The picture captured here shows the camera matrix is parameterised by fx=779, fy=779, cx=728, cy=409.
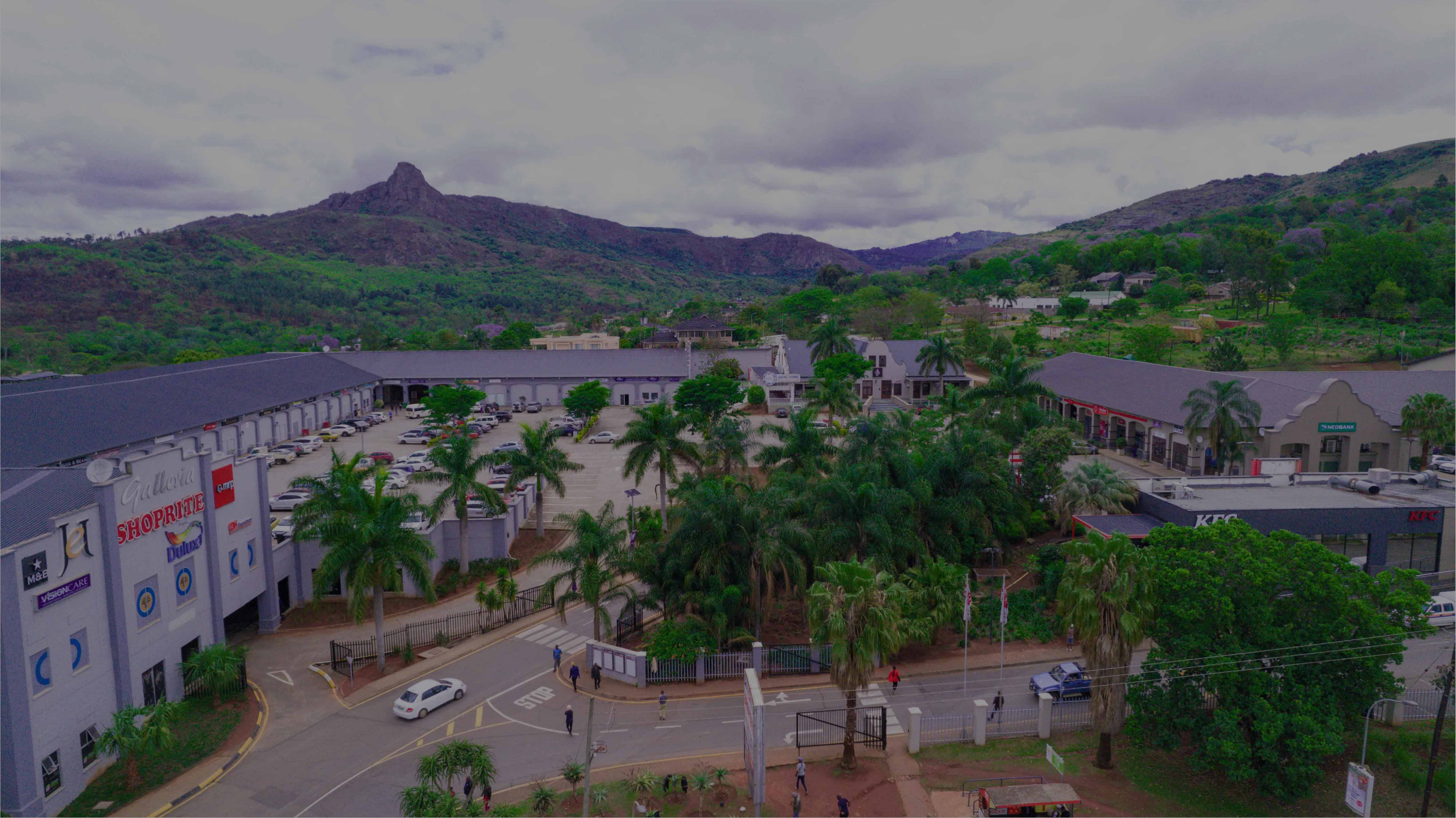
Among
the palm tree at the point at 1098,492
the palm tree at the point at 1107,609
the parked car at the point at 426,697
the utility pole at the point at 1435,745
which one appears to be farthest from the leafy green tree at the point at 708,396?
the utility pole at the point at 1435,745

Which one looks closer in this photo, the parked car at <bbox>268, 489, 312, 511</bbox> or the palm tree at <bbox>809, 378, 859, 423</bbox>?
the parked car at <bbox>268, 489, 312, 511</bbox>

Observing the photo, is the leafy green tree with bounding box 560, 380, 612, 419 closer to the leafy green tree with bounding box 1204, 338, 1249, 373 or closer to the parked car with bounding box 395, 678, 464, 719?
the parked car with bounding box 395, 678, 464, 719

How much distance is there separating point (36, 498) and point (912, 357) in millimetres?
82113

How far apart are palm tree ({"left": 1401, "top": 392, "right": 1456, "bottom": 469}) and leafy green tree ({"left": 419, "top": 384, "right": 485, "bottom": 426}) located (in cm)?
7474

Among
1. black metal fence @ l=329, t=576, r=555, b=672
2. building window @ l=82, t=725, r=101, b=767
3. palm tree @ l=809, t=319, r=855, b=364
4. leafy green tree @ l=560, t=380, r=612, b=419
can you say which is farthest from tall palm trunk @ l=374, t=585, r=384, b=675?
palm tree @ l=809, t=319, r=855, b=364

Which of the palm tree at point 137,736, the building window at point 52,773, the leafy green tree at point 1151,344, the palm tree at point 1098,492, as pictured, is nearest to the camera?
the building window at point 52,773

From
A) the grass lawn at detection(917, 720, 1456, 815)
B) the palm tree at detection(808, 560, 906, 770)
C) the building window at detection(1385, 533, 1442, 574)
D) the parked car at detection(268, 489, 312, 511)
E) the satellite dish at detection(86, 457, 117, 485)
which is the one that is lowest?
the grass lawn at detection(917, 720, 1456, 815)

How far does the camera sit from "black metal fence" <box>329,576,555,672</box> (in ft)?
105

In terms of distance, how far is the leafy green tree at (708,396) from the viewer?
72062 mm

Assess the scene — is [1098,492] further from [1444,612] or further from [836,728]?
[836,728]

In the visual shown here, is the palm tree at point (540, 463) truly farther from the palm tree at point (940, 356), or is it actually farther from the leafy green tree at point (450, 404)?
the palm tree at point (940, 356)

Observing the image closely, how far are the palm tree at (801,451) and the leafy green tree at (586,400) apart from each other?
40562 mm

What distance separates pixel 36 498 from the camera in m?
23.2

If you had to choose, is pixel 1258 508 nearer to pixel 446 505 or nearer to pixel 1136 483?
pixel 1136 483
